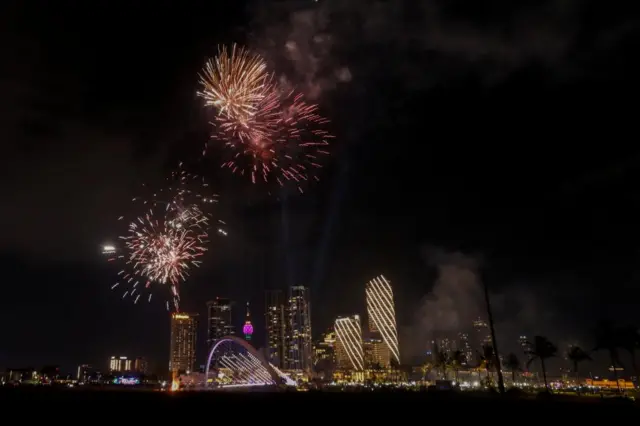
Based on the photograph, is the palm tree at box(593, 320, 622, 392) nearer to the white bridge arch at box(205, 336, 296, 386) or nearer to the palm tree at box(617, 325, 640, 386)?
the palm tree at box(617, 325, 640, 386)

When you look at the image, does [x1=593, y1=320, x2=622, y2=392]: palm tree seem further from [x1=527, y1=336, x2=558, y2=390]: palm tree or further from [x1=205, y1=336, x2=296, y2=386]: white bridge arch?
[x1=205, y1=336, x2=296, y2=386]: white bridge arch

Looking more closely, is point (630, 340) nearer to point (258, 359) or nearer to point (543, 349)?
point (543, 349)

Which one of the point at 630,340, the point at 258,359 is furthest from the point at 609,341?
the point at 258,359

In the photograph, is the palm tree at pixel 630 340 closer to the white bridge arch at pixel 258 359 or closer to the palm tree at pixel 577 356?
the palm tree at pixel 577 356

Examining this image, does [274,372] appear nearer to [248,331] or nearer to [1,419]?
[248,331]

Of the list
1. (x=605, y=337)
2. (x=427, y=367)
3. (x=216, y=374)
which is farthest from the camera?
(x=427, y=367)

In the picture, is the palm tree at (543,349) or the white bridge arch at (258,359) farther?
the white bridge arch at (258,359)

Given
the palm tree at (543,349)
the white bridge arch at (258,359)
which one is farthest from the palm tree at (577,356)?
the white bridge arch at (258,359)

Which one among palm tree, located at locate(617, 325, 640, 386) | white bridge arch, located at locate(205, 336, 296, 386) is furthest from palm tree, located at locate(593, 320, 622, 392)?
white bridge arch, located at locate(205, 336, 296, 386)

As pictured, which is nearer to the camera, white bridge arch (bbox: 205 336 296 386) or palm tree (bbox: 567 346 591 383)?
palm tree (bbox: 567 346 591 383)

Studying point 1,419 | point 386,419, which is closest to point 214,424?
point 386,419

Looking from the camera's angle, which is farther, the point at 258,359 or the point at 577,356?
the point at 258,359
